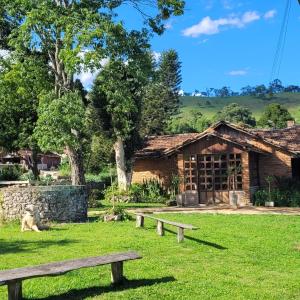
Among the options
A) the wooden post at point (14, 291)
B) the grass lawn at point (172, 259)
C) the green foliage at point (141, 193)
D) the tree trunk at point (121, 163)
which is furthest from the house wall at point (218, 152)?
the wooden post at point (14, 291)

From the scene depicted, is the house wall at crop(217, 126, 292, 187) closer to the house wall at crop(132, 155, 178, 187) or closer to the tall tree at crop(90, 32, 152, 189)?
the house wall at crop(132, 155, 178, 187)

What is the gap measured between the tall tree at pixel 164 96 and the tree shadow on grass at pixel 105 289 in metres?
42.8

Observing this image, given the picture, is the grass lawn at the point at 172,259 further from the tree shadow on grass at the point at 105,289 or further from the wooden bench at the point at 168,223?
the wooden bench at the point at 168,223

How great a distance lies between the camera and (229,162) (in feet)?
85.5

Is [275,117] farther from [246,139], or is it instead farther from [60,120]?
[60,120]

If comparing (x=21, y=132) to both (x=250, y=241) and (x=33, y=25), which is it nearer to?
(x=33, y=25)

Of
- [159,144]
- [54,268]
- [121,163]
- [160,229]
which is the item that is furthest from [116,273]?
[159,144]

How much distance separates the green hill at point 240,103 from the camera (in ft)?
343

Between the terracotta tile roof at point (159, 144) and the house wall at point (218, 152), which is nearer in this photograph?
the house wall at point (218, 152)

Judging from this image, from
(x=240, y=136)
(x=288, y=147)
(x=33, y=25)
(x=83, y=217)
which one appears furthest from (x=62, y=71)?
(x=288, y=147)

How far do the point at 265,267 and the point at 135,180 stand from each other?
76.4ft

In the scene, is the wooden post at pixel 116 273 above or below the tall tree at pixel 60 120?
below

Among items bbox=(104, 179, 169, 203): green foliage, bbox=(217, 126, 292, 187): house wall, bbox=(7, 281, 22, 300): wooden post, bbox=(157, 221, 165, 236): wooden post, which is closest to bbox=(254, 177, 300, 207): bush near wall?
bbox=(217, 126, 292, 187): house wall

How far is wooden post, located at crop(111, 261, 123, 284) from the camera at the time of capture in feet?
26.5
